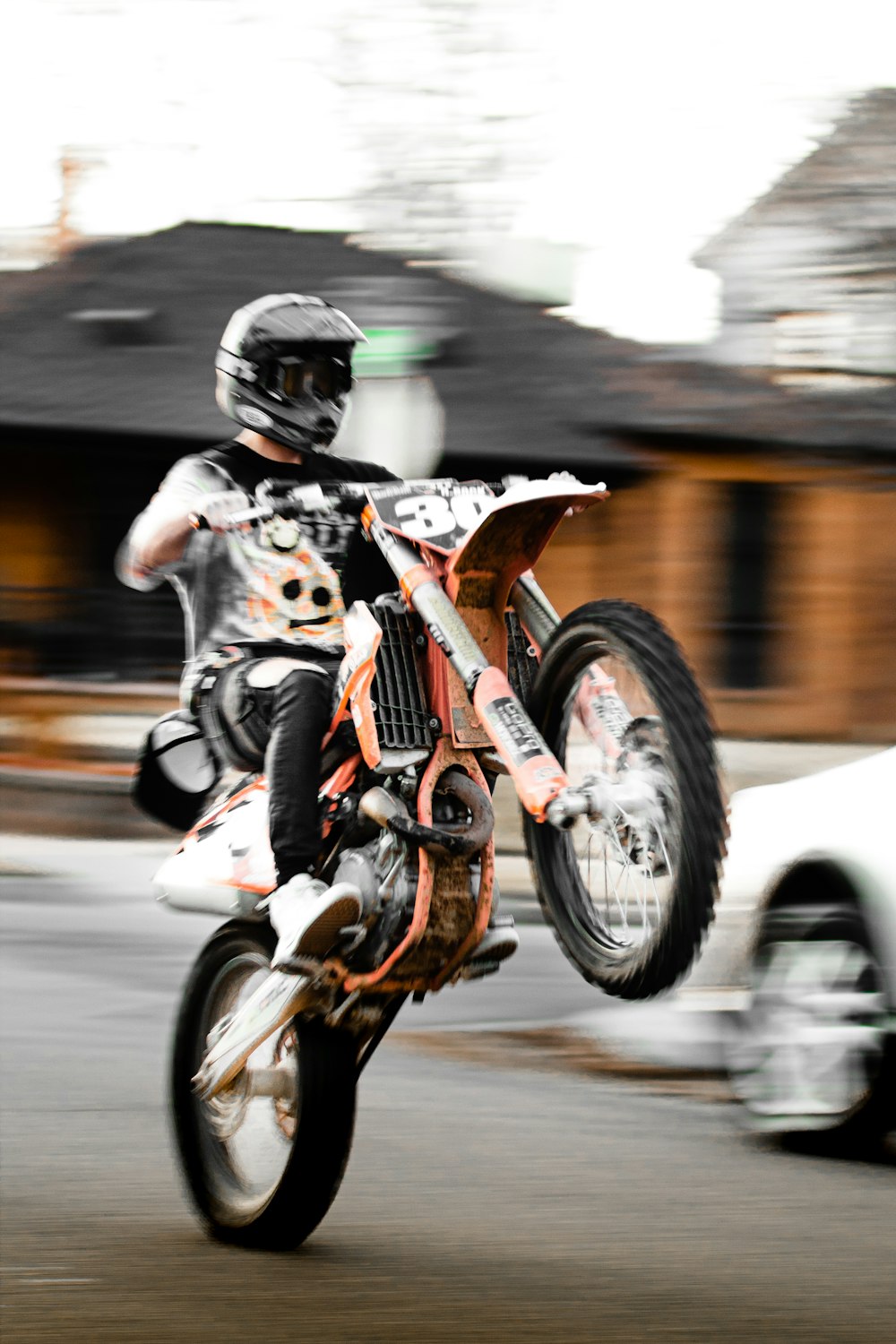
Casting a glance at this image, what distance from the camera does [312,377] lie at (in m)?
5.31

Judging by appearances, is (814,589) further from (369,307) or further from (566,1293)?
(566,1293)

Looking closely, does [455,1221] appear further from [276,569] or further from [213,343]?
[213,343]

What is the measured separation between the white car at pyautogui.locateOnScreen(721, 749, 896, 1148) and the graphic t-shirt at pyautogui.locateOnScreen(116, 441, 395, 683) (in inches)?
85.4

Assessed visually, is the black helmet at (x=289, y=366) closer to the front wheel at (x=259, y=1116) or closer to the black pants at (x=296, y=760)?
the black pants at (x=296, y=760)

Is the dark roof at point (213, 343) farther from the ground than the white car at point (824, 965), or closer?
closer

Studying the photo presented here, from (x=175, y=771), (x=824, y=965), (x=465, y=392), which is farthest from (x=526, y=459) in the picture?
(x=175, y=771)

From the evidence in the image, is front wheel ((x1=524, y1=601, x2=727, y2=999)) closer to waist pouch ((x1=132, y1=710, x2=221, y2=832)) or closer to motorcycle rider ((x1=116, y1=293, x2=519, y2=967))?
motorcycle rider ((x1=116, y1=293, x2=519, y2=967))

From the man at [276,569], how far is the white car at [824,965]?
2162mm

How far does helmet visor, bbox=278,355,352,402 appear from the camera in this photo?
528cm

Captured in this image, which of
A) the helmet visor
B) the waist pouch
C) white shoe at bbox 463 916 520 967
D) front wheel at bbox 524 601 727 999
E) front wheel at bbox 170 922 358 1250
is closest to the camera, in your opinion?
front wheel at bbox 524 601 727 999

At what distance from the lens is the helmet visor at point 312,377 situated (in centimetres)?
528

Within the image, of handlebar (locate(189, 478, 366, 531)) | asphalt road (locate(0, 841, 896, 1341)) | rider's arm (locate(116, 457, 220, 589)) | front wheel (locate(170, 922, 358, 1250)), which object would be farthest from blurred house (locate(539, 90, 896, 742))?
handlebar (locate(189, 478, 366, 531))

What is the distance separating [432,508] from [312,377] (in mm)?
515

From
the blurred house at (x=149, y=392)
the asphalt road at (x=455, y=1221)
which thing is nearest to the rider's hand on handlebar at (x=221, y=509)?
the asphalt road at (x=455, y=1221)
